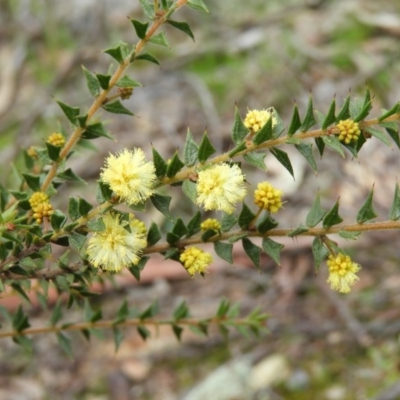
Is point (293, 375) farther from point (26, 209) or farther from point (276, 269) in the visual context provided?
point (26, 209)

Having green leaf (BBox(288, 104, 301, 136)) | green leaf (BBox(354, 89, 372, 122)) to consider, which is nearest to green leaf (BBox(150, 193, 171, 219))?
green leaf (BBox(288, 104, 301, 136))

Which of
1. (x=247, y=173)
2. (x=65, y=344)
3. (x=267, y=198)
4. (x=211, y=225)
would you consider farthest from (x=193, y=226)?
(x=247, y=173)

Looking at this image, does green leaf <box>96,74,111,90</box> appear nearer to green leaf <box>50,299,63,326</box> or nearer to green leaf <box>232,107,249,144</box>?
green leaf <box>232,107,249,144</box>

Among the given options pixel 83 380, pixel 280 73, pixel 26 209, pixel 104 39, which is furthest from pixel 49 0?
pixel 26 209

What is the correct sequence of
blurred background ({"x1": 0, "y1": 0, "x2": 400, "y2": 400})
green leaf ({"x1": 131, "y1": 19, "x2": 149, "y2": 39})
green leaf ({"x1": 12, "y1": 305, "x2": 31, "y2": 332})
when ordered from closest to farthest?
green leaf ({"x1": 131, "y1": 19, "x2": 149, "y2": 39})
green leaf ({"x1": 12, "y1": 305, "x2": 31, "y2": 332})
blurred background ({"x1": 0, "y1": 0, "x2": 400, "y2": 400})

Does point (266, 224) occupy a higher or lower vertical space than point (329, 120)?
lower

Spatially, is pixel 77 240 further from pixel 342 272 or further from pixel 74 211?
pixel 342 272
